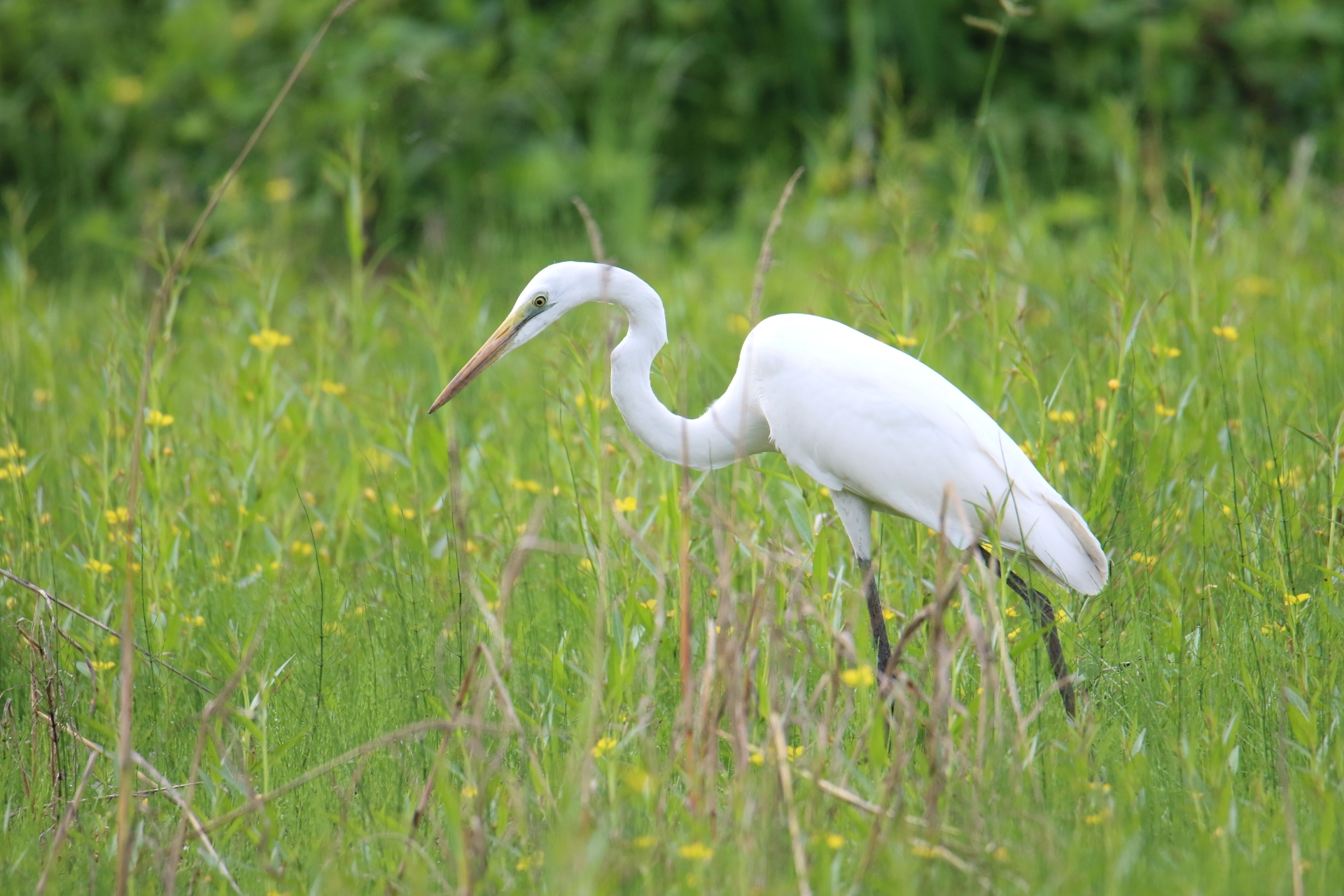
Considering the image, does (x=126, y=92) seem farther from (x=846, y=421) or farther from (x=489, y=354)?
(x=846, y=421)

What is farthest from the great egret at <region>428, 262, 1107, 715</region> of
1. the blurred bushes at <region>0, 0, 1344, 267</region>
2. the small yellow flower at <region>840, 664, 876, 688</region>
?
the blurred bushes at <region>0, 0, 1344, 267</region>

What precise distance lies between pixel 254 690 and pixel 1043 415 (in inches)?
75.9

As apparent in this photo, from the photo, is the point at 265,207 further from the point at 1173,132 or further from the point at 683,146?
the point at 1173,132

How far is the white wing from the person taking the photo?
270 centimetres

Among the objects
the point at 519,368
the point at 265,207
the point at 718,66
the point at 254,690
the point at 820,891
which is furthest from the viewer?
the point at 718,66

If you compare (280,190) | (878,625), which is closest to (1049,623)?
(878,625)

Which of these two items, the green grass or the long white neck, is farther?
the long white neck

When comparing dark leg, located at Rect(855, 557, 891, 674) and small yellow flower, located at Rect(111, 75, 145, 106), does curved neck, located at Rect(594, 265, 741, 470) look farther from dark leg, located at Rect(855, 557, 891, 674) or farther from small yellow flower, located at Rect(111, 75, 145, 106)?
small yellow flower, located at Rect(111, 75, 145, 106)

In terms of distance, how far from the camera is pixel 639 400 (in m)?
2.89

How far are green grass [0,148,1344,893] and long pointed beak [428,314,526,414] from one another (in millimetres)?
128

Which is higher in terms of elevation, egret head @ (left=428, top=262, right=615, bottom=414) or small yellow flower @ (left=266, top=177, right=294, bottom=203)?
egret head @ (left=428, top=262, right=615, bottom=414)

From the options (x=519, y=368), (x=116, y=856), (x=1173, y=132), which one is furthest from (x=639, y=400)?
(x=1173, y=132)

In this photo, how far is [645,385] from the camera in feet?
9.53

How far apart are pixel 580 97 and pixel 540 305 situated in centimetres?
448
